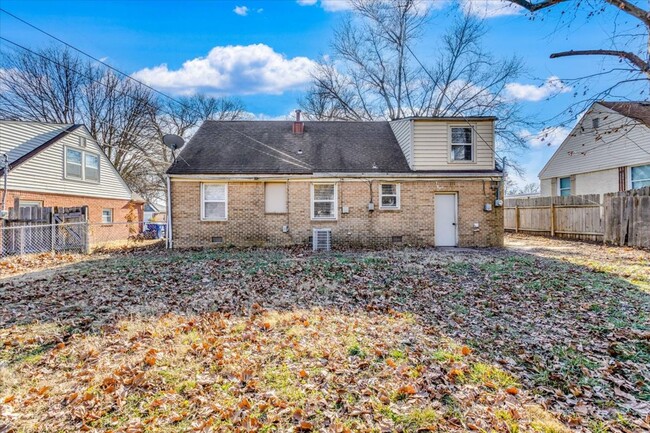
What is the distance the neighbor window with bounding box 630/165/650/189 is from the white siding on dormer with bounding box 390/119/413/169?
10887 mm

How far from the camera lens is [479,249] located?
12352 mm

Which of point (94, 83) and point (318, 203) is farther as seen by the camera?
point (94, 83)

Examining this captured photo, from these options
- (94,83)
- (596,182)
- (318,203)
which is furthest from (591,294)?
(94,83)

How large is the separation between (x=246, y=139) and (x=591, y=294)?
1298cm

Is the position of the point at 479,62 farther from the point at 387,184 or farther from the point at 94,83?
the point at 94,83

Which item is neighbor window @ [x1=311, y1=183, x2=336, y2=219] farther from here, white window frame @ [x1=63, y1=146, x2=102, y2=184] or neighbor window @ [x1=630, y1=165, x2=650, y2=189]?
neighbor window @ [x1=630, y1=165, x2=650, y2=189]

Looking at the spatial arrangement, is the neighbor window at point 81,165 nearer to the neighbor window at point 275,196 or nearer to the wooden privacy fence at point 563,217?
the neighbor window at point 275,196

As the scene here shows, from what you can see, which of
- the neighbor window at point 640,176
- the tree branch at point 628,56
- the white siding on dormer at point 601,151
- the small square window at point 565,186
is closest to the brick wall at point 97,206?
the tree branch at point 628,56

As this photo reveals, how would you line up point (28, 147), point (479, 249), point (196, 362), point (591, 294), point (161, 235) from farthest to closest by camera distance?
point (161, 235) < point (28, 147) < point (479, 249) < point (591, 294) < point (196, 362)

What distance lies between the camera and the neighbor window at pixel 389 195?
13148mm

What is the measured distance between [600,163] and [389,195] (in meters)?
12.1

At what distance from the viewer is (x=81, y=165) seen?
1708 centimetres

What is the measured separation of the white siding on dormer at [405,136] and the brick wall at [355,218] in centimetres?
122

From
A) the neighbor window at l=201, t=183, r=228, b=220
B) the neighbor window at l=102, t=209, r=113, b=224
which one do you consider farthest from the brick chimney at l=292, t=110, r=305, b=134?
the neighbor window at l=102, t=209, r=113, b=224
